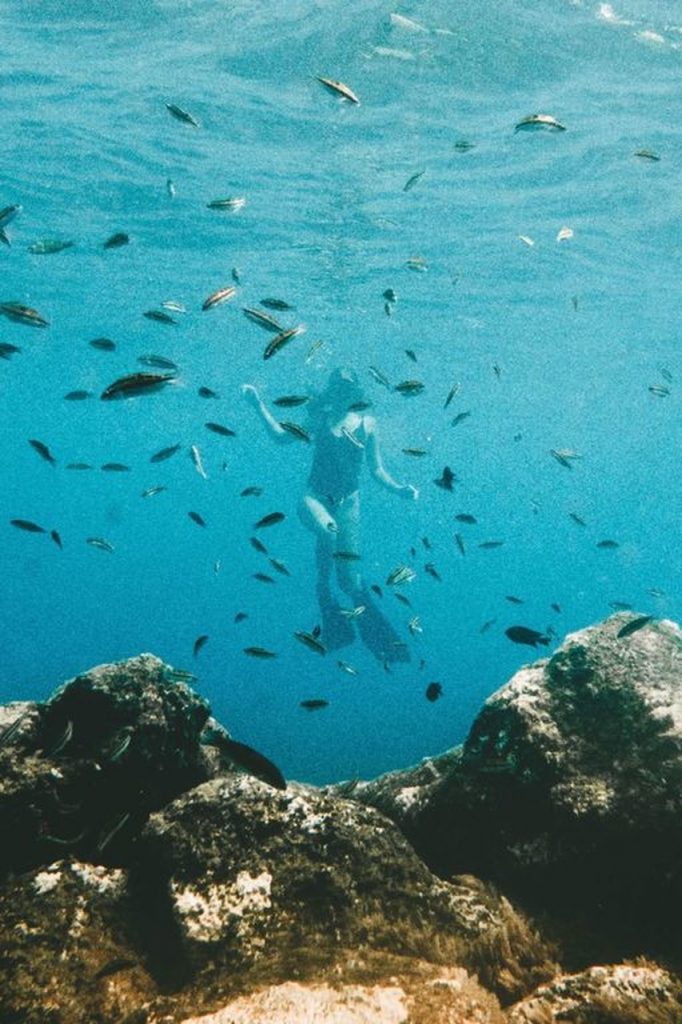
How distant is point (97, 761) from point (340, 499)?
12.2 metres

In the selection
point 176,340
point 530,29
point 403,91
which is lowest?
point 176,340

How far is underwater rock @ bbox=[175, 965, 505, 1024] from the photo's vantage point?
231cm

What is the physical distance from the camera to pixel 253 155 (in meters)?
18.5

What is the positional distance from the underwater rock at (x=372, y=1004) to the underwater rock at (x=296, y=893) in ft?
0.56

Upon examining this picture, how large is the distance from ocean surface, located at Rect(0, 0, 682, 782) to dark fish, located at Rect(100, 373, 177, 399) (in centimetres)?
41

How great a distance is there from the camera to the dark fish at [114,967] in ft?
8.93

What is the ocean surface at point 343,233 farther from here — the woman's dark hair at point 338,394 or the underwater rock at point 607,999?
the underwater rock at point 607,999

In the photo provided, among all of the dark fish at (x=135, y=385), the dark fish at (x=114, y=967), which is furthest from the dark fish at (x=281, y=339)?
the dark fish at (x=114, y=967)

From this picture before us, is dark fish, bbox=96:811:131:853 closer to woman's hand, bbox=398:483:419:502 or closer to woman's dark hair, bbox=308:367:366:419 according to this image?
woman's hand, bbox=398:483:419:502

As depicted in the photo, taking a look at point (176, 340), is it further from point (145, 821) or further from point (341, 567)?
point (145, 821)

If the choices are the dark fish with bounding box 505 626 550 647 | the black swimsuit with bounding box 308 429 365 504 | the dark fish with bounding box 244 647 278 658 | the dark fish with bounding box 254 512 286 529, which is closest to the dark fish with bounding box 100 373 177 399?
the dark fish with bounding box 254 512 286 529

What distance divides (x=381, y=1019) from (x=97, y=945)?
57.0 inches

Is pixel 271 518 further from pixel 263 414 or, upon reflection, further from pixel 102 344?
pixel 263 414

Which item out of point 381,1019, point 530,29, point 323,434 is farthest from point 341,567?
point 530,29
